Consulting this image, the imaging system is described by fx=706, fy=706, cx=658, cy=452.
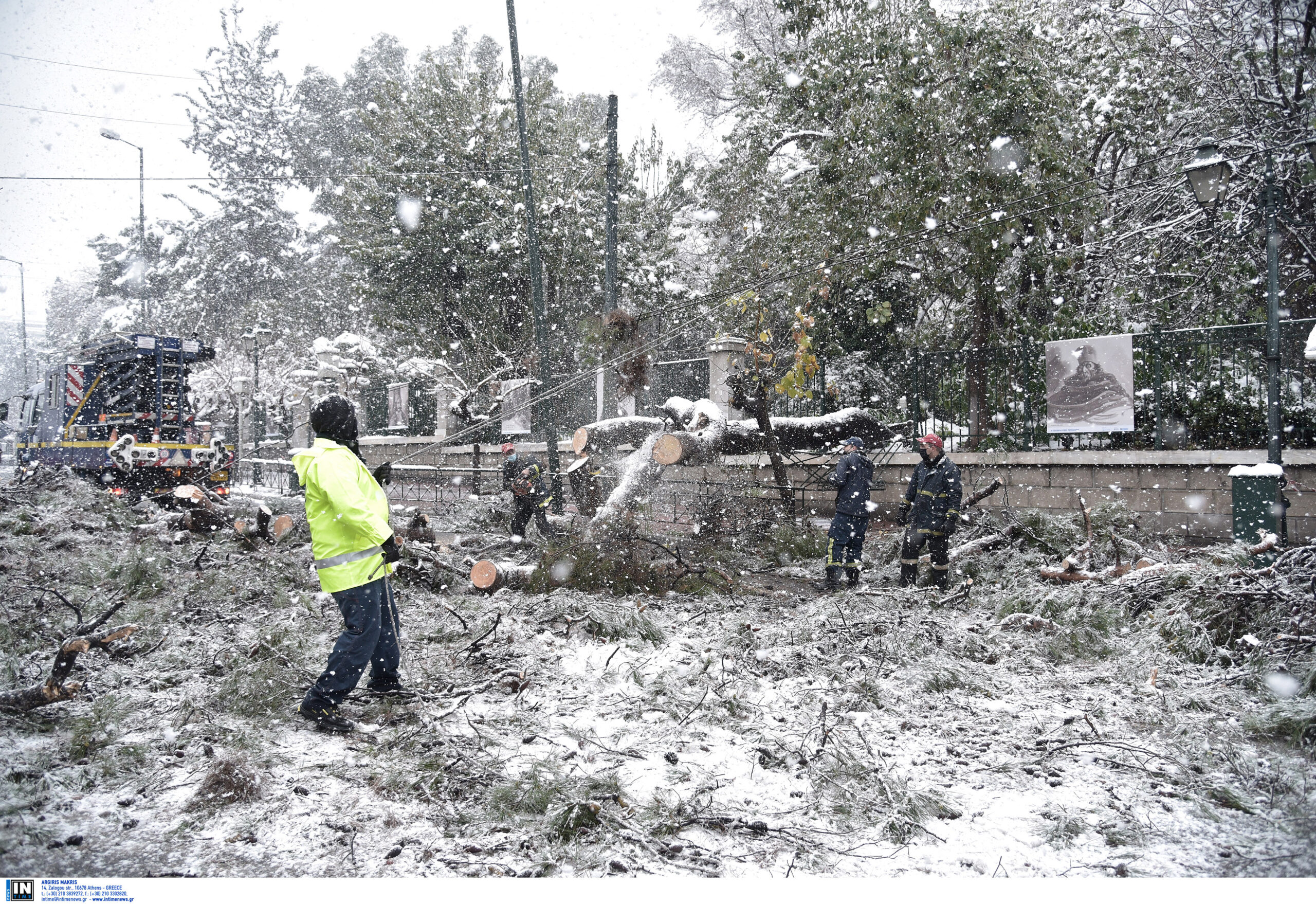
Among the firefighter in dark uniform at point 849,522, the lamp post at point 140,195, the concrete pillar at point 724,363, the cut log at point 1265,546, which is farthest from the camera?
the concrete pillar at point 724,363

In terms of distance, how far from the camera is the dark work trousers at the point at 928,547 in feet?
21.6

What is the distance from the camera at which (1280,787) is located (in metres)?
2.74

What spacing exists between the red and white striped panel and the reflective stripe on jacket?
1448 centimetres

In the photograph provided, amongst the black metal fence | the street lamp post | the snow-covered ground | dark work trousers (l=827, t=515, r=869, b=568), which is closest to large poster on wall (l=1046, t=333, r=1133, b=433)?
the black metal fence

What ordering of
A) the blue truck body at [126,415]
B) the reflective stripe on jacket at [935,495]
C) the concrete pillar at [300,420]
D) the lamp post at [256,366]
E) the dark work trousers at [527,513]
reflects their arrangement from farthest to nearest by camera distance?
the concrete pillar at [300,420] < the lamp post at [256,366] < the blue truck body at [126,415] < the dark work trousers at [527,513] < the reflective stripe on jacket at [935,495]

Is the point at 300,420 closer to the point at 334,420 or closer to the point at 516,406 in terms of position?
the point at 516,406

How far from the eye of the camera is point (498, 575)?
6180 mm

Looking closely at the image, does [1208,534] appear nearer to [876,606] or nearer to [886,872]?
[876,606]

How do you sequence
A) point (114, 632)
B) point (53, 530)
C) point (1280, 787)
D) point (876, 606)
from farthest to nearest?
point (53, 530) → point (876, 606) → point (114, 632) → point (1280, 787)

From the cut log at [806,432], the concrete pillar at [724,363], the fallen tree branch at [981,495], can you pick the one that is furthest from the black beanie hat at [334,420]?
the concrete pillar at [724,363]

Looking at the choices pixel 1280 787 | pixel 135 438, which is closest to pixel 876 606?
pixel 1280 787

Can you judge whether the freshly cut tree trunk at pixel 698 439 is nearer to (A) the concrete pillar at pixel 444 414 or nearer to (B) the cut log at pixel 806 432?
(B) the cut log at pixel 806 432

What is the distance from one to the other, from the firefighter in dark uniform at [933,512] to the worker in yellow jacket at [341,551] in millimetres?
4932

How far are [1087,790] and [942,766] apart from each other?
0.55 metres
